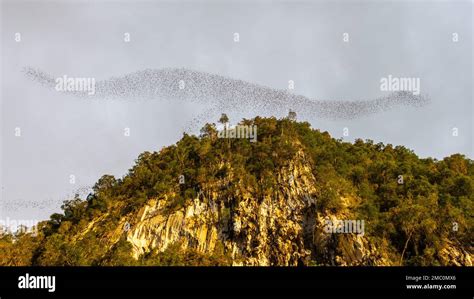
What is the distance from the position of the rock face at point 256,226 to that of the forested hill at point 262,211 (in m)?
0.13

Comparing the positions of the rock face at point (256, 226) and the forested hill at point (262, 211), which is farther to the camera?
the rock face at point (256, 226)

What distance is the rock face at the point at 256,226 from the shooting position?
5522 cm

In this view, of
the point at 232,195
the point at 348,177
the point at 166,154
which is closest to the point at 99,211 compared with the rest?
the point at 166,154

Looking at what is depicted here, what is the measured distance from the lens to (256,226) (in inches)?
2276

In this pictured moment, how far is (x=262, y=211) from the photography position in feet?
193

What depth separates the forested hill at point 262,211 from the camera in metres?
51.2

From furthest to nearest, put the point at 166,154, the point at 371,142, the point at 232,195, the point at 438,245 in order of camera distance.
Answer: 1. the point at 371,142
2. the point at 166,154
3. the point at 232,195
4. the point at 438,245

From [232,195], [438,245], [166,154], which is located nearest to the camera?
[438,245]

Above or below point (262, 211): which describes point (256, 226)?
below

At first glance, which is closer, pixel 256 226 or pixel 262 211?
pixel 256 226

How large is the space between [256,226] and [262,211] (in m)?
2.29

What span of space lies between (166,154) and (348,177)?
29.0 m
